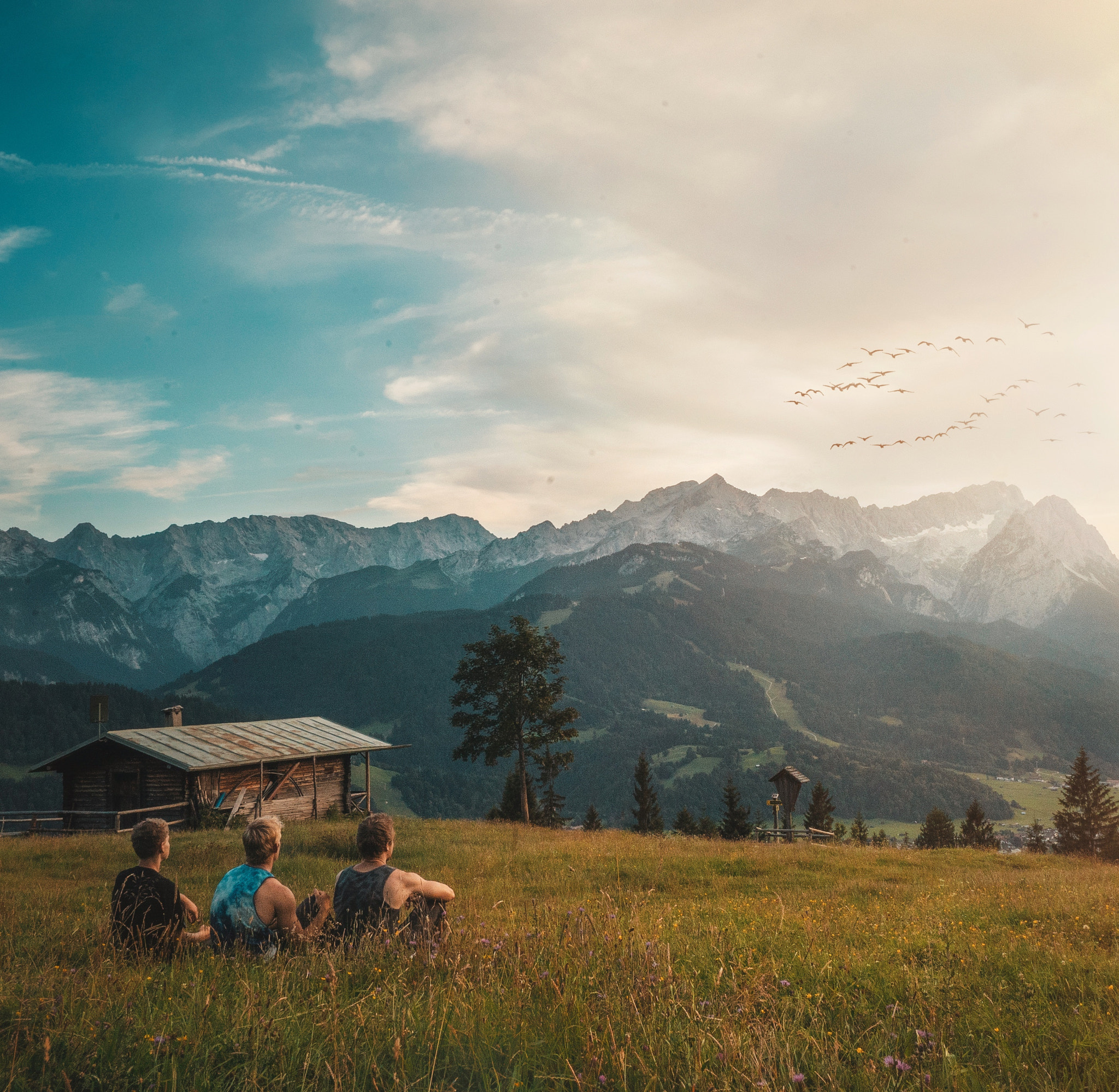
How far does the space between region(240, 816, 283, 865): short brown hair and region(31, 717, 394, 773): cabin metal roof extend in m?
23.8

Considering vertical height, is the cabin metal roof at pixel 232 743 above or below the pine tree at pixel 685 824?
above

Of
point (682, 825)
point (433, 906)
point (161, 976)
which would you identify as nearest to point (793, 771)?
point (433, 906)

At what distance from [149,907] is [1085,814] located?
253 ft

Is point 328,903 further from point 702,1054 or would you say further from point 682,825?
point 682,825

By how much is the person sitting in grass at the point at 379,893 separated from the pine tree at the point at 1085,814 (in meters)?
70.5

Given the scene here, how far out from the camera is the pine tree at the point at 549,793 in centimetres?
4138

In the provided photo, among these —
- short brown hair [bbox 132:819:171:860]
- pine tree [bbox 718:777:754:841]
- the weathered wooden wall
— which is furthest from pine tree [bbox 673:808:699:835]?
short brown hair [bbox 132:819:171:860]

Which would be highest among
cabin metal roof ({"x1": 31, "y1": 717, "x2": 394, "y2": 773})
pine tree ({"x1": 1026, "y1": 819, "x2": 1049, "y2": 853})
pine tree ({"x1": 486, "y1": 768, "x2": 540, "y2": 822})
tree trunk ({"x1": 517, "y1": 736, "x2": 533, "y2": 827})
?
cabin metal roof ({"x1": 31, "y1": 717, "x2": 394, "y2": 773})

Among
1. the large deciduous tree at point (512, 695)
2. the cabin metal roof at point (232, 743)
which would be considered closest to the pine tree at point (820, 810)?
the large deciduous tree at point (512, 695)

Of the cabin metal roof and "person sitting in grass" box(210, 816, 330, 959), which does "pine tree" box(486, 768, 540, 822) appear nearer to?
the cabin metal roof

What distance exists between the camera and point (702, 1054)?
3305 millimetres

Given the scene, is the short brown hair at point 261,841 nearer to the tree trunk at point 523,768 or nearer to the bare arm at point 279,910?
→ the bare arm at point 279,910

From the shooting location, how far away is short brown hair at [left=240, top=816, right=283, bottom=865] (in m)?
5.87

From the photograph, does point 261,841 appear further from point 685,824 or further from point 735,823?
point 685,824
